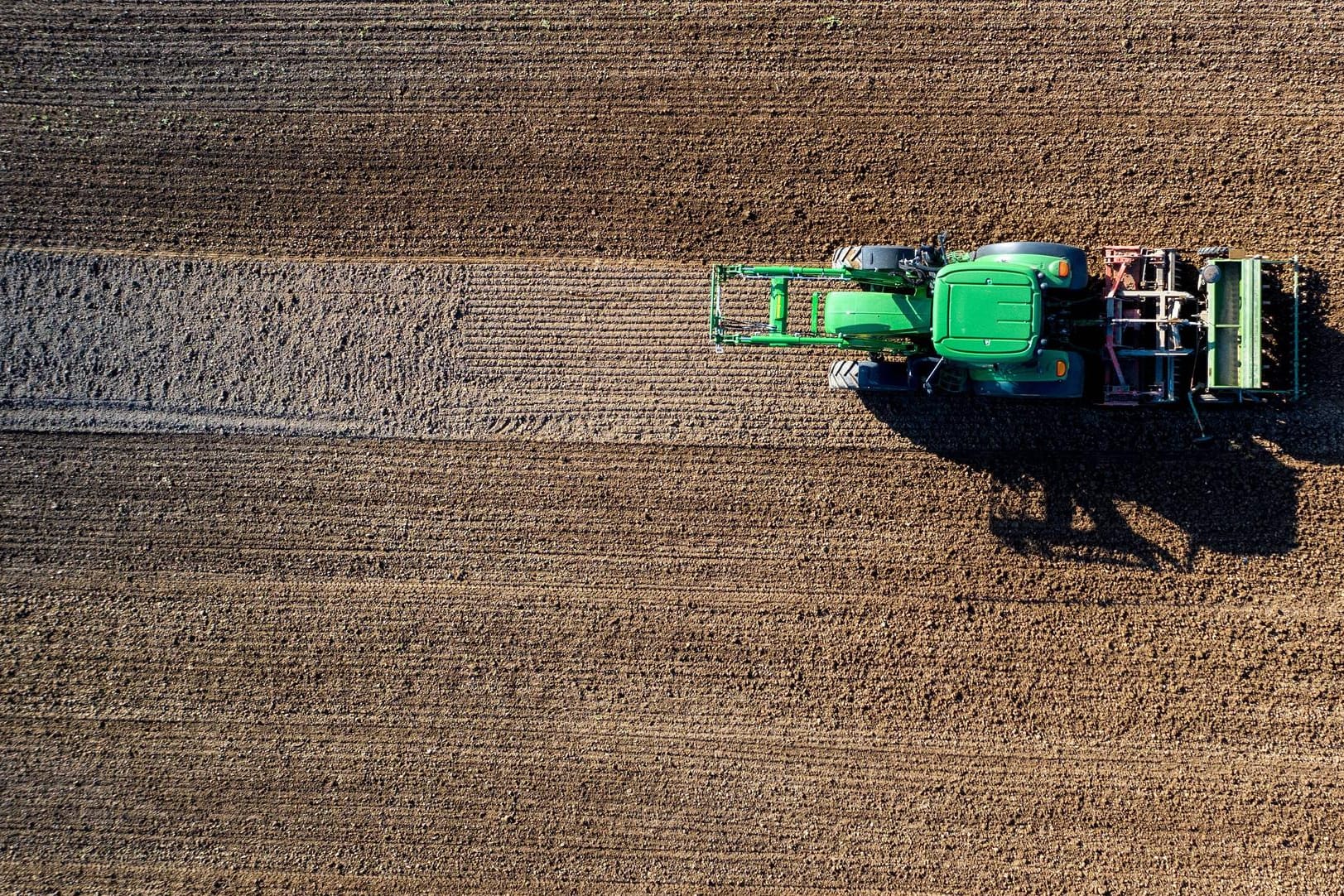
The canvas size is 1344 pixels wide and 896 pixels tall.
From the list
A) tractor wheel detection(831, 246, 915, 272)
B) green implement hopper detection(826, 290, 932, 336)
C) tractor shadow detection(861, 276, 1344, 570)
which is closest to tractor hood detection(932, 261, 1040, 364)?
green implement hopper detection(826, 290, 932, 336)

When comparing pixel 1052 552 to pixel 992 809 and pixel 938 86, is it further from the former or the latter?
pixel 938 86

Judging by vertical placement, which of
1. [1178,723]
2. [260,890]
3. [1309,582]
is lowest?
[260,890]

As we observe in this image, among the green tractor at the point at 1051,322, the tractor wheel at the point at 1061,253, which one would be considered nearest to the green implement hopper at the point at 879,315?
the green tractor at the point at 1051,322

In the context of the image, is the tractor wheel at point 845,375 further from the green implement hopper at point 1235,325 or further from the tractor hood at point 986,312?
the green implement hopper at point 1235,325

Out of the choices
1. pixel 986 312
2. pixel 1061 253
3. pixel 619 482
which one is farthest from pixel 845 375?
→ pixel 619 482

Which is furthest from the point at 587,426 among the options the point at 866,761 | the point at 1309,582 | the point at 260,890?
the point at 1309,582

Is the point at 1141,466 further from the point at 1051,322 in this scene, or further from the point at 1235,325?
the point at 1051,322

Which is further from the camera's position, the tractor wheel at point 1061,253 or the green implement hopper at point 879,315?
the tractor wheel at point 1061,253

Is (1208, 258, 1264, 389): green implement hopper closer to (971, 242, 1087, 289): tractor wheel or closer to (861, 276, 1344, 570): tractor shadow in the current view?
(861, 276, 1344, 570): tractor shadow
